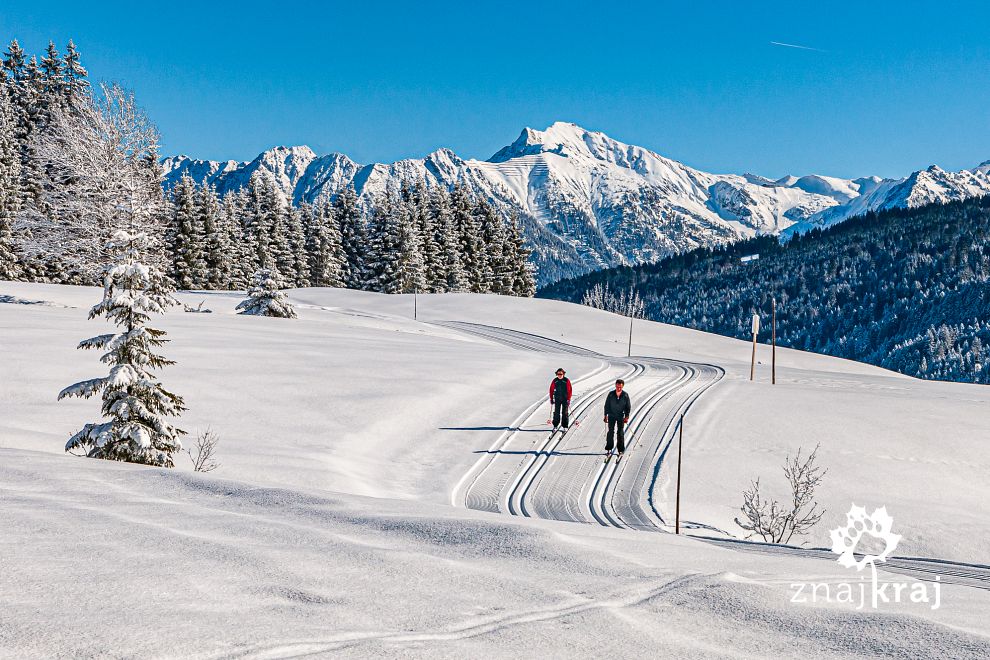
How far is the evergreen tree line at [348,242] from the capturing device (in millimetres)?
61781

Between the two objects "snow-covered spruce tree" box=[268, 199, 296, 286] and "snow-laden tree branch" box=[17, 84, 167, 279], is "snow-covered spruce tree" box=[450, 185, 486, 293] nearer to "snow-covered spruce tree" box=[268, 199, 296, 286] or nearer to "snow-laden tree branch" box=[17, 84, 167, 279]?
"snow-covered spruce tree" box=[268, 199, 296, 286]

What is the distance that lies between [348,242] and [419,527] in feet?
244

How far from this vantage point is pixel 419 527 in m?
6.50

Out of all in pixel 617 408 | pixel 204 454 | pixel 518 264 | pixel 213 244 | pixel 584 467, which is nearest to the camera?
pixel 204 454

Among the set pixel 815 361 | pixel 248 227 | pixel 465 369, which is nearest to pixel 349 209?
pixel 248 227

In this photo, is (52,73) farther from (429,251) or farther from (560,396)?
(560,396)

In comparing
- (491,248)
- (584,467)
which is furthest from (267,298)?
(491,248)

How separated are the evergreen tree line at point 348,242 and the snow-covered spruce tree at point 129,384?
51131 mm

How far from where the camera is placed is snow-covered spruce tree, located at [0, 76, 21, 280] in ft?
149

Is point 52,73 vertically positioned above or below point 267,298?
above

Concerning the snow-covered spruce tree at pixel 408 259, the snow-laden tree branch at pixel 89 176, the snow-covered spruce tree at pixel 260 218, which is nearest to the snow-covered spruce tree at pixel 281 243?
the snow-covered spruce tree at pixel 260 218

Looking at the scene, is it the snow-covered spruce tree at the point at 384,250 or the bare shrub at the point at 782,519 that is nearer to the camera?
the bare shrub at the point at 782,519

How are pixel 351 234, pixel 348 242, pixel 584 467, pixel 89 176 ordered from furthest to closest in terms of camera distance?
1. pixel 348 242
2. pixel 351 234
3. pixel 89 176
4. pixel 584 467

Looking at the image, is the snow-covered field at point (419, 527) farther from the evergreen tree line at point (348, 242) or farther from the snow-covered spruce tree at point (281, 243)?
the snow-covered spruce tree at point (281, 243)
